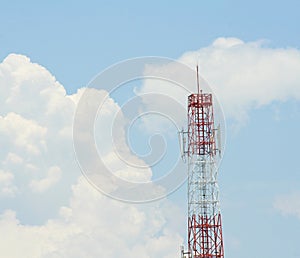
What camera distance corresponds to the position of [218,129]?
73062 millimetres

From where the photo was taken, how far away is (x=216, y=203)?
72250 mm

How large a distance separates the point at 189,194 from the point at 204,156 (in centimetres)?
384

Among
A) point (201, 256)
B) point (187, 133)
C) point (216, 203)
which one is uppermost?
point (187, 133)

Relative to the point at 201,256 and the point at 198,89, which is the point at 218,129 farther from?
the point at 201,256

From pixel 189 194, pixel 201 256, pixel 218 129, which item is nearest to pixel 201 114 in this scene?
pixel 218 129

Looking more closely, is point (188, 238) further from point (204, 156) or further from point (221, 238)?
point (204, 156)

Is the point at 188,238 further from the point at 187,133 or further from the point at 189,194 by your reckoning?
the point at 187,133

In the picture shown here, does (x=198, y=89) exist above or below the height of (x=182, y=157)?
above

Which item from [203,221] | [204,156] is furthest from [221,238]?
[204,156]

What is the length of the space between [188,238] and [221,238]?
3.05 meters

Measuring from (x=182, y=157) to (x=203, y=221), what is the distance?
6.26 m

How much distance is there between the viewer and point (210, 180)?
7294 centimetres

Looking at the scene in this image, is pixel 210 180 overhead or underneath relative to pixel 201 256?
overhead

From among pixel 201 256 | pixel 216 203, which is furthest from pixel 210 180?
pixel 201 256
